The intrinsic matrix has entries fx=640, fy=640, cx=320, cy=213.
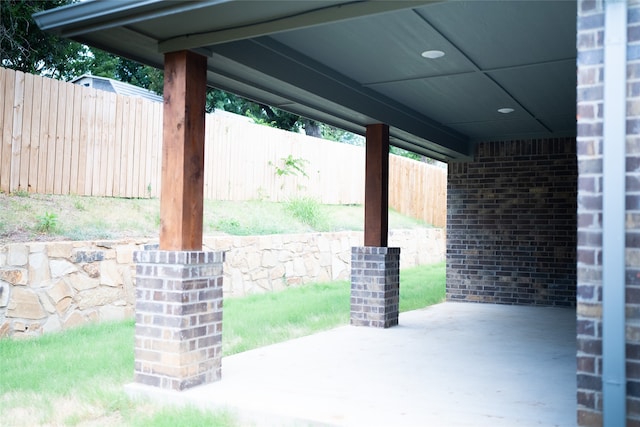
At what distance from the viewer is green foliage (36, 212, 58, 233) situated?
812 cm

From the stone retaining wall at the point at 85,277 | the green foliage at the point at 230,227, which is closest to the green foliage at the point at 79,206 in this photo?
the stone retaining wall at the point at 85,277

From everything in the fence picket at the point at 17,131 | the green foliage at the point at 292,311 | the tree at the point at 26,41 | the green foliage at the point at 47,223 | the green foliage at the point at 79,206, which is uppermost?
the tree at the point at 26,41

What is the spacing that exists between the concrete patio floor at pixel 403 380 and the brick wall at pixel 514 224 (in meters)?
2.83

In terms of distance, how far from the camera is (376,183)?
27.3 ft

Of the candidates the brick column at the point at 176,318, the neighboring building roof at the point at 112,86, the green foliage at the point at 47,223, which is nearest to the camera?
the brick column at the point at 176,318

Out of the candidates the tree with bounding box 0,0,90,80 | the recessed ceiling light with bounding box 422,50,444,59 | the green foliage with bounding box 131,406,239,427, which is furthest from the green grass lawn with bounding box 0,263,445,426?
the tree with bounding box 0,0,90,80

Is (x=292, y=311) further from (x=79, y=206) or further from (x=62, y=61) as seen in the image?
(x=62, y=61)

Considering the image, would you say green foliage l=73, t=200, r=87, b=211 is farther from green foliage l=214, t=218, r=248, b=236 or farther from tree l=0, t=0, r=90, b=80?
tree l=0, t=0, r=90, b=80

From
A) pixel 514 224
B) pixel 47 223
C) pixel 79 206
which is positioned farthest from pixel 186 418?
pixel 514 224

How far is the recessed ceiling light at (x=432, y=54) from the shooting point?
5.90 metres

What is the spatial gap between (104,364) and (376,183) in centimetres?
405

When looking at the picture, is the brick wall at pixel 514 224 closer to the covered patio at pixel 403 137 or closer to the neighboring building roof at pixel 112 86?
the covered patio at pixel 403 137

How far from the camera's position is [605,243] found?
317 cm

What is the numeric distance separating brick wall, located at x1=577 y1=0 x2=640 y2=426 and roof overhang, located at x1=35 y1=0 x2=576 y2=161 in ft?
4.12
